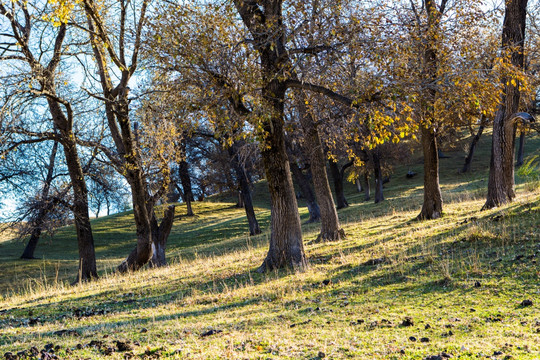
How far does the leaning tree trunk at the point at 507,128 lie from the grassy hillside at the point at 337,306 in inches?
29.1

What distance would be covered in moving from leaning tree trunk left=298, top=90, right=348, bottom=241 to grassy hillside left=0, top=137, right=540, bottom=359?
129cm

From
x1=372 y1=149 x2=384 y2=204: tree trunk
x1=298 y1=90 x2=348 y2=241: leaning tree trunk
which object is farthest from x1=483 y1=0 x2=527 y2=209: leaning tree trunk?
x1=372 y1=149 x2=384 y2=204: tree trunk

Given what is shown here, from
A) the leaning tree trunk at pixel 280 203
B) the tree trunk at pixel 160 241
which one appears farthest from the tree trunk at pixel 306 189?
the leaning tree trunk at pixel 280 203

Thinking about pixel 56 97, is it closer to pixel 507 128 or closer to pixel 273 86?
pixel 273 86

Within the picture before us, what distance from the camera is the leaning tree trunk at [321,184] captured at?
1532cm

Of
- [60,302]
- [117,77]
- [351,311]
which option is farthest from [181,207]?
[351,311]

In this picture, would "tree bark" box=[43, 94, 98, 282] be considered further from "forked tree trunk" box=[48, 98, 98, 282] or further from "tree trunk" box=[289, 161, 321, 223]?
"tree trunk" box=[289, 161, 321, 223]

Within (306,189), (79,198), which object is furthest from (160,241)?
(306,189)

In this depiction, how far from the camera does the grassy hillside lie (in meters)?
4.79

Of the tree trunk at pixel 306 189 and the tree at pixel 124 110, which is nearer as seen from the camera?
the tree at pixel 124 110

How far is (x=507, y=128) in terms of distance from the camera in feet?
46.5

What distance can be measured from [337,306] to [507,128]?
34.1 ft

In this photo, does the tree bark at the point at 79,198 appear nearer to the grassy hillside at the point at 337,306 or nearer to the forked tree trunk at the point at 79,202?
the forked tree trunk at the point at 79,202

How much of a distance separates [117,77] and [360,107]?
1041 centimetres
